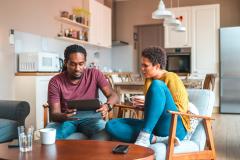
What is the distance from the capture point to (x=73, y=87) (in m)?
2.44

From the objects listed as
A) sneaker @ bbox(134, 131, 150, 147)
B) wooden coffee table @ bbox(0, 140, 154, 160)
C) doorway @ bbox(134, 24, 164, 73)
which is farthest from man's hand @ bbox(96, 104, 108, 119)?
doorway @ bbox(134, 24, 164, 73)

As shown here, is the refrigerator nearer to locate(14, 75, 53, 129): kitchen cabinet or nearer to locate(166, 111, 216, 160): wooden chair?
locate(14, 75, 53, 129): kitchen cabinet

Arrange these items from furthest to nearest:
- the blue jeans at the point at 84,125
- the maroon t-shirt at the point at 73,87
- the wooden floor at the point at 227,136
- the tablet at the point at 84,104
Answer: the wooden floor at the point at 227,136, the maroon t-shirt at the point at 73,87, the blue jeans at the point at 84,125, the tablet at the point at 84,104

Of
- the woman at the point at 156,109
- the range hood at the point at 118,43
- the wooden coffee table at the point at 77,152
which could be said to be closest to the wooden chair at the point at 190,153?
the woman at the point at 156,109

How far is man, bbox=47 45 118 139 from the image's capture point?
2.27 m

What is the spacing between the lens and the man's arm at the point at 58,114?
2168 millimetres

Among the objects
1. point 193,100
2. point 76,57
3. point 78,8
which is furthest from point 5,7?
point 193,100

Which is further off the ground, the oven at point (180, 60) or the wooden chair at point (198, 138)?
the oven at point (180, 60)

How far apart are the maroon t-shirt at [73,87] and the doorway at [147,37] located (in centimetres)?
529

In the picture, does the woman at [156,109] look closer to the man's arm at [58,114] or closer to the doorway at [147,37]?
the man's arm at [58,114]

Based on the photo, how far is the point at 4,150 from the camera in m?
1.61

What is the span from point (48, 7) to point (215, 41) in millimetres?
3584

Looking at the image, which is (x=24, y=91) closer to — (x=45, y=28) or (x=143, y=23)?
(x=45, y=28)

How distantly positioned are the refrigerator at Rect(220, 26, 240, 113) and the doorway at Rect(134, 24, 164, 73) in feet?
5.58
